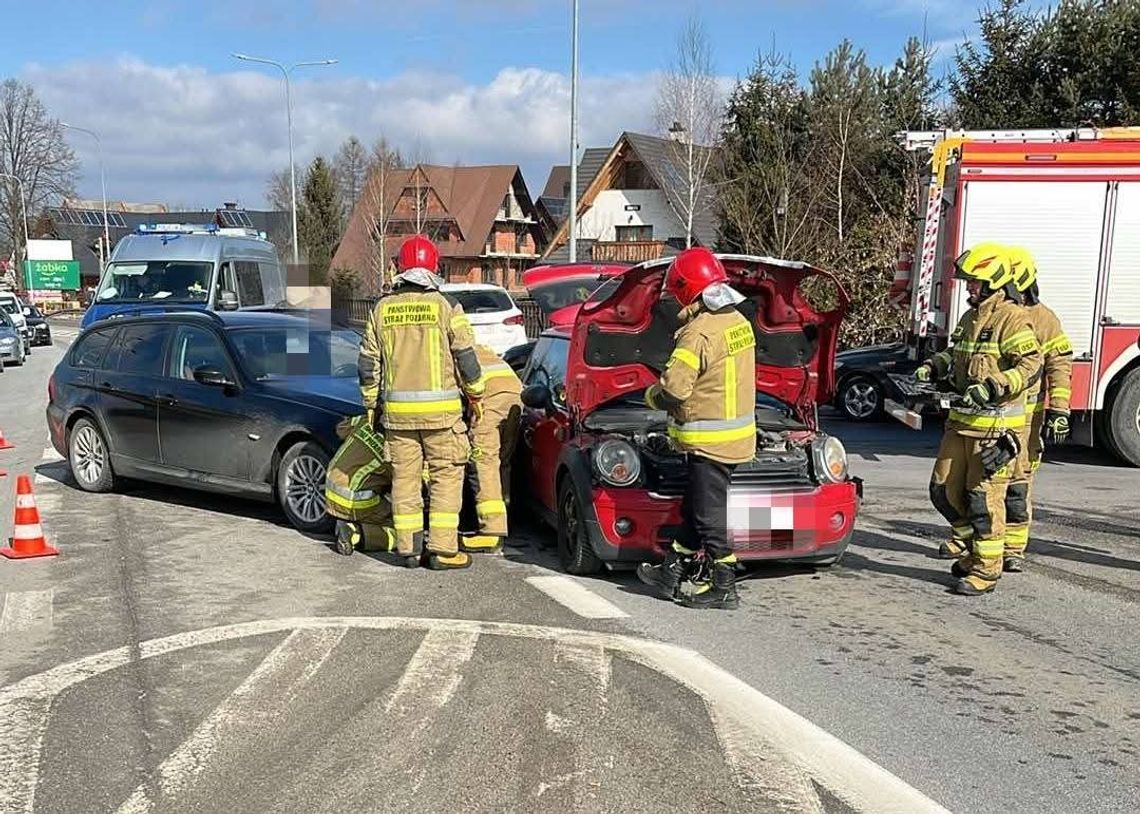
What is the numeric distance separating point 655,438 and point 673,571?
37.1 inches

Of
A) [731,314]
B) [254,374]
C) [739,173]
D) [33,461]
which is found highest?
[739,173]

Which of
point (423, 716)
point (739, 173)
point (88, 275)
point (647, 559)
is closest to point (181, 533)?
point (647, 559)

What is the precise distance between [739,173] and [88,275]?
260 ft

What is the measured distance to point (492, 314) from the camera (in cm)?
1831

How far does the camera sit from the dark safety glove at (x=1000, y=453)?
618 centimetres

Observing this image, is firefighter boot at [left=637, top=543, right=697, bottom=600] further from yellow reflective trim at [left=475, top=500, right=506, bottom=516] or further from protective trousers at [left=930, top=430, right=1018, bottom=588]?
protective trousers at [left=930, top=430, right=1018, bottom=588]

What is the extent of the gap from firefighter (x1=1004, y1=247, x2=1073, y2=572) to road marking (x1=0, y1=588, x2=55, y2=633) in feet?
18.3

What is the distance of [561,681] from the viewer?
481cm

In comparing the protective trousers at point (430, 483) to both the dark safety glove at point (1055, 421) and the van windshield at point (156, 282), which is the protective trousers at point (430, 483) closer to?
the dark safety glove at point (1055, 421)

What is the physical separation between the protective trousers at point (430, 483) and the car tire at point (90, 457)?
12.2 ft

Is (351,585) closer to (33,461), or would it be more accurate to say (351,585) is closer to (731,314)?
(731,314)

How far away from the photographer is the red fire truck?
10.6 m

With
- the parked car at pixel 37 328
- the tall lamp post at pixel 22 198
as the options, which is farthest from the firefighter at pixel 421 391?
the tall lamp post at pixel 22 198

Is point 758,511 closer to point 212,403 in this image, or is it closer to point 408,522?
point 408,522
